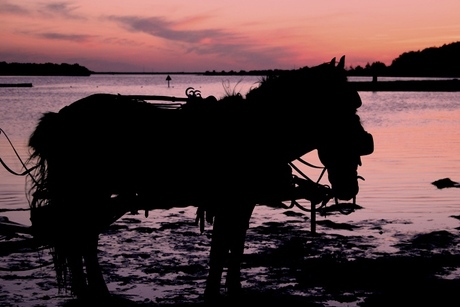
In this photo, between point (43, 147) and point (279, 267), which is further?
point (279, 267)

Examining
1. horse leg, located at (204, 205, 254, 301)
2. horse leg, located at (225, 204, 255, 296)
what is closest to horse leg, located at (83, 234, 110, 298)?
horse leg, located at (204, 205, 254, 301)

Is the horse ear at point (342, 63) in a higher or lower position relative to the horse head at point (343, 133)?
higher

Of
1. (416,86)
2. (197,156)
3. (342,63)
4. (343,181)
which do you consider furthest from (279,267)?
(416,86)

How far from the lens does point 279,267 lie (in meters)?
7.79

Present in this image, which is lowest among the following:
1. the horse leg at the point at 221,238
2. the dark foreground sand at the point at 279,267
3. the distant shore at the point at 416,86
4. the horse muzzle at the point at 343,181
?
the dark foreground sand at the point at 279,267

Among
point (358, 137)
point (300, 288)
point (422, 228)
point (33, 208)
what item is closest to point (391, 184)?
point (422, 228)

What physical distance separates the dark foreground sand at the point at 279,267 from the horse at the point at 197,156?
2.31 ft

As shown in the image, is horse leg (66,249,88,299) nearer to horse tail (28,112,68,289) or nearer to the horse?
the horse

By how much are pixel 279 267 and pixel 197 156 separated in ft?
9.38

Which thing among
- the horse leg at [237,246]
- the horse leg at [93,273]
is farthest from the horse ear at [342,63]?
the horse leg at [93,273]

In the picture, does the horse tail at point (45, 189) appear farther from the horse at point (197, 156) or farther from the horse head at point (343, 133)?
the horse head at point (343, 133)

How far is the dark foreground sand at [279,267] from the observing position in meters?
6.43

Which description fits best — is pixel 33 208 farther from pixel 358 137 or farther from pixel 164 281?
pixel 358 137

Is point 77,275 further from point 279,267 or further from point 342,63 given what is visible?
point 342,63
